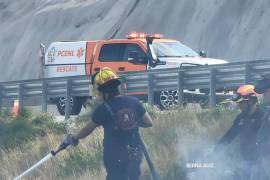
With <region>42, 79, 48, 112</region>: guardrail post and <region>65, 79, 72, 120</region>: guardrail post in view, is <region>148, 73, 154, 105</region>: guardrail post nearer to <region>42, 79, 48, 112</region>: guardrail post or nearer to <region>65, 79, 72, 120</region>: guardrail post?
<region>65, 79, 72, 120</region>: guardrail post

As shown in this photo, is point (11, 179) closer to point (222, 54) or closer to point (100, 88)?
point (100, 88)

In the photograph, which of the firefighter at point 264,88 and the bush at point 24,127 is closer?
the firefighter at point 264,88

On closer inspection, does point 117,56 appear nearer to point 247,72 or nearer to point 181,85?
point 181,85

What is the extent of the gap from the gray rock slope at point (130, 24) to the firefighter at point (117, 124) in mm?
26185

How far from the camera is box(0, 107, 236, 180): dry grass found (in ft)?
49.0

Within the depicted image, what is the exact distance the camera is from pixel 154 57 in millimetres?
27078

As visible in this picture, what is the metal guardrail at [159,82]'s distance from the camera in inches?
829

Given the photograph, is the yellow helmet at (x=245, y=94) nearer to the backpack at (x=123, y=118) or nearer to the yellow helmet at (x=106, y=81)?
the backpack at (x=123, y=118)

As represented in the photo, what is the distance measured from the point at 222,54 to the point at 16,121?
58.7ft

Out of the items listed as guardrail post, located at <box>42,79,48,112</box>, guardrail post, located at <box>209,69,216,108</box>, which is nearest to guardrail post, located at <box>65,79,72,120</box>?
guardrail post, located at <box>42,79,48,112</box>

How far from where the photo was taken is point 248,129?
11734mm

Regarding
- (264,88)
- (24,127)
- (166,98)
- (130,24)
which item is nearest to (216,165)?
(264,88)

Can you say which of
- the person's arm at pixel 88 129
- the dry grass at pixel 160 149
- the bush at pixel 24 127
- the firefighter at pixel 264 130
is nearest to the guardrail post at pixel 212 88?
the dry grass at pixel 160 149

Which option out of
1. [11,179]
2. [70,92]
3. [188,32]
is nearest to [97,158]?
[11,179]
